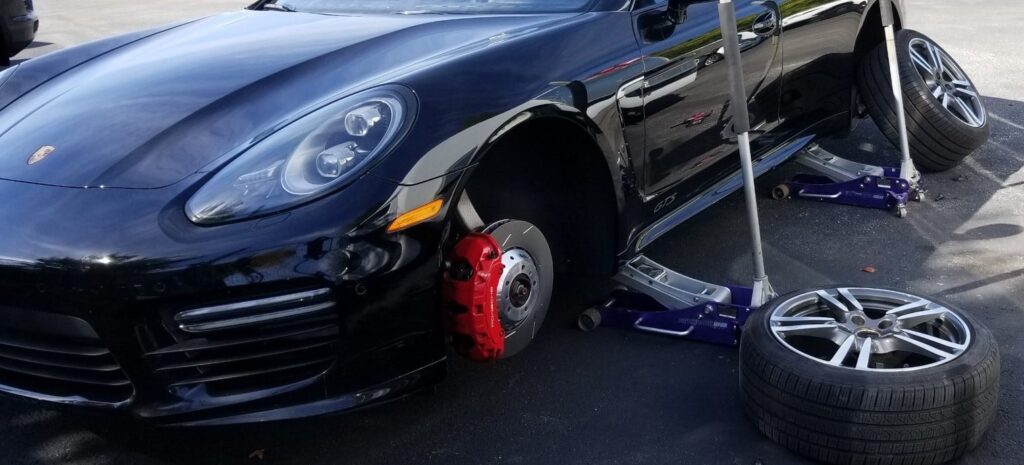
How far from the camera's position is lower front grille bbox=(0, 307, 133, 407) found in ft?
7.72

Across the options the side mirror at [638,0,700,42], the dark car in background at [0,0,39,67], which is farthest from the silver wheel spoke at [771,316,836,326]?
the dark car in background at [0,0,39,67]

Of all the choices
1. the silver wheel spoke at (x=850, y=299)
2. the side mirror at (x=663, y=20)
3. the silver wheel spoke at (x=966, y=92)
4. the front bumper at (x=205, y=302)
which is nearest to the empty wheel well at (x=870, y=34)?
the silver wheel spoke at (x=966, y=92)

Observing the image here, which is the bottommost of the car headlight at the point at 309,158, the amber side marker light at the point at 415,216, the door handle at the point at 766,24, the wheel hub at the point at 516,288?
the wheel hub at the point at 516,288

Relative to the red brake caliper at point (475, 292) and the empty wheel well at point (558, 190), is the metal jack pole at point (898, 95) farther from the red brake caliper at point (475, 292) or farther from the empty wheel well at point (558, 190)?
the red brake caliper at point (475, 292)

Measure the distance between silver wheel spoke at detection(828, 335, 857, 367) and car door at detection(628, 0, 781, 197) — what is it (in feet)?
2.80

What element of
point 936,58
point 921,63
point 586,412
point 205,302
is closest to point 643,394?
point 586,412

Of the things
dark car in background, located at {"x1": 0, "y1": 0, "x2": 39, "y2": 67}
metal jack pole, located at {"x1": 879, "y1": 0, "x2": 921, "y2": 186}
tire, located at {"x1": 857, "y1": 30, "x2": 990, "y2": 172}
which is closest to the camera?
metal jack pole, located at {"x1": 879, "y1": 0, "x2": 921, "y2": 186}

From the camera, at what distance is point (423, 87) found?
103 inches

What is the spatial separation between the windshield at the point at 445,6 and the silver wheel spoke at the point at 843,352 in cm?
134

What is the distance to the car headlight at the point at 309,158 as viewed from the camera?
237 cm

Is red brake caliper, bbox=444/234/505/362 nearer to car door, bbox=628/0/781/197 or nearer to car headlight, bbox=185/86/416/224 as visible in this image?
car headlight, bbox=185/86/416/224

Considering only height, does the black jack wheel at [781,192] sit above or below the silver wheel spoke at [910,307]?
below

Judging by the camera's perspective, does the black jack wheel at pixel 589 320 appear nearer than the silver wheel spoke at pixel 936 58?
Yes

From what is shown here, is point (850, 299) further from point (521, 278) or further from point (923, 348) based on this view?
point (521, 278)
